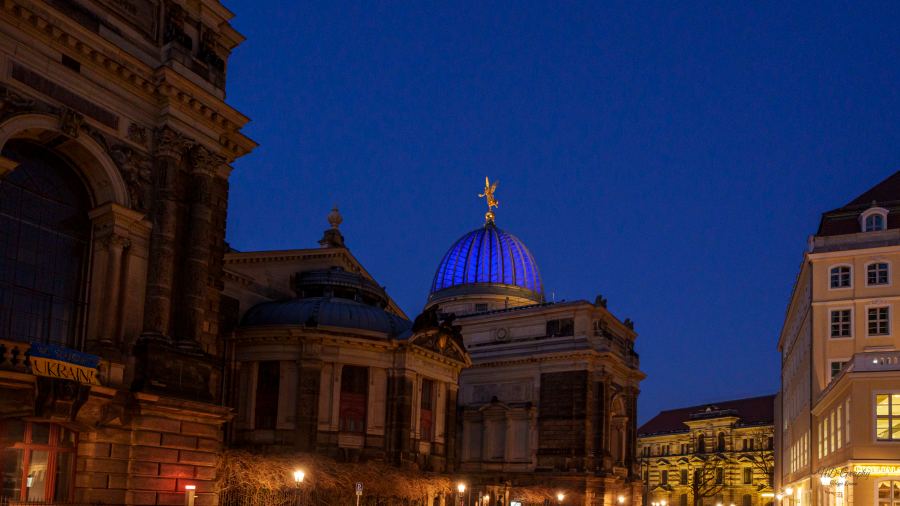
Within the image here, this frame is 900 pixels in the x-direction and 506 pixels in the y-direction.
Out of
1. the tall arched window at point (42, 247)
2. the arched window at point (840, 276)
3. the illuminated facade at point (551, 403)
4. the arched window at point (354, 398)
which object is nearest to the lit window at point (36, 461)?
the tall arched window at point (42, 247)

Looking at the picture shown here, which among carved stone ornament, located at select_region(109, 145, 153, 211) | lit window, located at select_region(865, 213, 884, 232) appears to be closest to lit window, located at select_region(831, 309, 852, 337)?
lit window, located at select_region(865, 213, 884, 232)

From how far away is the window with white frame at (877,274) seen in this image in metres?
50.0

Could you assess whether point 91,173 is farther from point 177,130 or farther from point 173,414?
point 173,414

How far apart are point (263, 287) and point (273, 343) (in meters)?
5.83

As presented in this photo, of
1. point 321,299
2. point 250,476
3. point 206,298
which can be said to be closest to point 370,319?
point 321,299

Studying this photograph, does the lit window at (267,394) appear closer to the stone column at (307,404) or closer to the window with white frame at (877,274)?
the stone column at (307,404)

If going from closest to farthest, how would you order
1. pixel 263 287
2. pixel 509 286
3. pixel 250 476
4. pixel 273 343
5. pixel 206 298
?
1. pixel 206 298
2. pixel 250 476
3. pixel 273 343
4. pixel 263 287
5. pixel 509 286

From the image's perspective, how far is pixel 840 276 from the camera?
5103cm

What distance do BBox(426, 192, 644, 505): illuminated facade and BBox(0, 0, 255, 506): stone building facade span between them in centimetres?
4375

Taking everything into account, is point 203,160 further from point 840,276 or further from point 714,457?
point 714,457

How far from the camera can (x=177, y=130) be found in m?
28.7

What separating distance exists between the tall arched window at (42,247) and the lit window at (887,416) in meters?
30.2

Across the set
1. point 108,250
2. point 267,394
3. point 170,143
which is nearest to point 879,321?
point 267,394

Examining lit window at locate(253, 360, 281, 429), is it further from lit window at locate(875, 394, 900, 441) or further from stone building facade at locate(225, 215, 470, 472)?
lit window at locate(875, 394, 900, 441)
